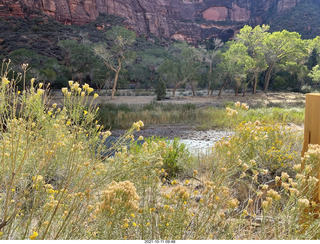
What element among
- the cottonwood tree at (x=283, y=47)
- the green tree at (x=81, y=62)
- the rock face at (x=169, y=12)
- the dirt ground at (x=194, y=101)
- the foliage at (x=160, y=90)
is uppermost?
the rock face at (x=169, y=12)

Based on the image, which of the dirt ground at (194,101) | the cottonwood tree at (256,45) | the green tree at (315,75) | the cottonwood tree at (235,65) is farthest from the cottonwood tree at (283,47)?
the dirt ground at (194,101)

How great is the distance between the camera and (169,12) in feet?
196

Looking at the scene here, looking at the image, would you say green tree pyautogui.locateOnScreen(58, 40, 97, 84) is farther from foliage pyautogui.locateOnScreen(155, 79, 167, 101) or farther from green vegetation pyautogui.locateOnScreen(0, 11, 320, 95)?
foliage pyautogui.locateOnScreen(155, 79, 167, 101)

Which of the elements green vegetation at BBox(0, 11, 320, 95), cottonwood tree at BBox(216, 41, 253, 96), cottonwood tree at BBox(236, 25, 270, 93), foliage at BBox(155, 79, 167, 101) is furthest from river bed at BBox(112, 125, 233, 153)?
cottonwood tree at BBox(236, 25, 270, 93)

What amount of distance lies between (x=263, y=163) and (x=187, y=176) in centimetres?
106

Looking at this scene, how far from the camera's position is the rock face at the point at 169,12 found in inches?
1541

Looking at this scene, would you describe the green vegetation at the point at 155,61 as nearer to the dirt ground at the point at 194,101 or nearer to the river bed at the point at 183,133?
the dirt ground at the point at 194,101

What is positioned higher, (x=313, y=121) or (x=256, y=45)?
(x=256, y=45)

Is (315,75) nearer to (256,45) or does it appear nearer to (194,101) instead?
(256,45)

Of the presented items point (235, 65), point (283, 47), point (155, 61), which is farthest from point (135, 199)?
point (155, 61)

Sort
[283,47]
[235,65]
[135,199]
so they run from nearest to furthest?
[135,199]
[235,65]
[283,47]

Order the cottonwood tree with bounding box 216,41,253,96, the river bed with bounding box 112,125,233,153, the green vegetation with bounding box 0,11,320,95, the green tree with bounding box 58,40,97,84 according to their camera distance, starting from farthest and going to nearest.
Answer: the green tree with bounding box 58,40,97,84 → the cottonwood tree with bounding box 216,41,253,96 → the green vegetation with bounding box 0,11,320,95 → the river bed with bounding box 112,125,233,153

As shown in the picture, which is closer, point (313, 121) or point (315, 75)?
point (313, 121)

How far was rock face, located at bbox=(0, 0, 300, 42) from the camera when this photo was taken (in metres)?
39.1
